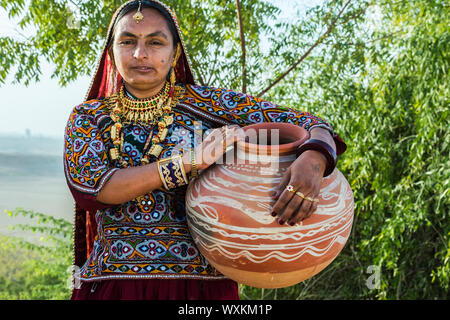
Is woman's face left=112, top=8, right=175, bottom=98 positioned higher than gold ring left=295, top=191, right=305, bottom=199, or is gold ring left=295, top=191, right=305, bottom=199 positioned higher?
woman's face left=112, top=8, right=175, bottom=98

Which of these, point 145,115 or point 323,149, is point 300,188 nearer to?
point 323,149

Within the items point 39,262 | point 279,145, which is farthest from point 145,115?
point 39,262

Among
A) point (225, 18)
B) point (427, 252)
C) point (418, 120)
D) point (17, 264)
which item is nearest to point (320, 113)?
point (418, 120)

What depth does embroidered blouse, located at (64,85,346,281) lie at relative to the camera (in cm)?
170

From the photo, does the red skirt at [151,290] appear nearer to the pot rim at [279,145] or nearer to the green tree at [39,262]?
the pot rim at [279,145]

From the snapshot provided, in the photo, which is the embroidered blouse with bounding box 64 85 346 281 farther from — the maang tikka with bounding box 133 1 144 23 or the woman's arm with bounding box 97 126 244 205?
the maang tikka with bounding box 133 1 144 23

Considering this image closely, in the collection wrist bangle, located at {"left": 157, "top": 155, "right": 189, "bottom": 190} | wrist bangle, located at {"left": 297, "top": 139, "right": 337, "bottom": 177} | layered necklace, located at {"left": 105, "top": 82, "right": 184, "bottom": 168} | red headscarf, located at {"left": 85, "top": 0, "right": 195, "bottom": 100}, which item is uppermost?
red headscarf, located at {"left": 85, "top": 0, "right": 195, "bottom": 100}

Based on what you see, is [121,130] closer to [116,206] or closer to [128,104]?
[128,104]

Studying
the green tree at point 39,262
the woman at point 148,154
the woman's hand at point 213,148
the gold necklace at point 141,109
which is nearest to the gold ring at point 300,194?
the woman at point 148,154

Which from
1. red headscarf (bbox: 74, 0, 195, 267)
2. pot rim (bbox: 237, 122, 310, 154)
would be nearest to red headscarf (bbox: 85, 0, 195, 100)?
red headscarf (bbox: 74, 0, 195, 267)

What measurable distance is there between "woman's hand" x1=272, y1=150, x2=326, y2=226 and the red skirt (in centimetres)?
50

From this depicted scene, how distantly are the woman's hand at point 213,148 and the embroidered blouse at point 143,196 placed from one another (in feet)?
0.63

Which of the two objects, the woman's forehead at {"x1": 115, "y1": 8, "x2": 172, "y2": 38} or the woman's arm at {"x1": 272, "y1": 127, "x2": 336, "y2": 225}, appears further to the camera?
the woman's forehead at {"x1": 115, "y1": 8, "x2": 172, "y2": 38}

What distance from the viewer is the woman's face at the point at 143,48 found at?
5.79ft
